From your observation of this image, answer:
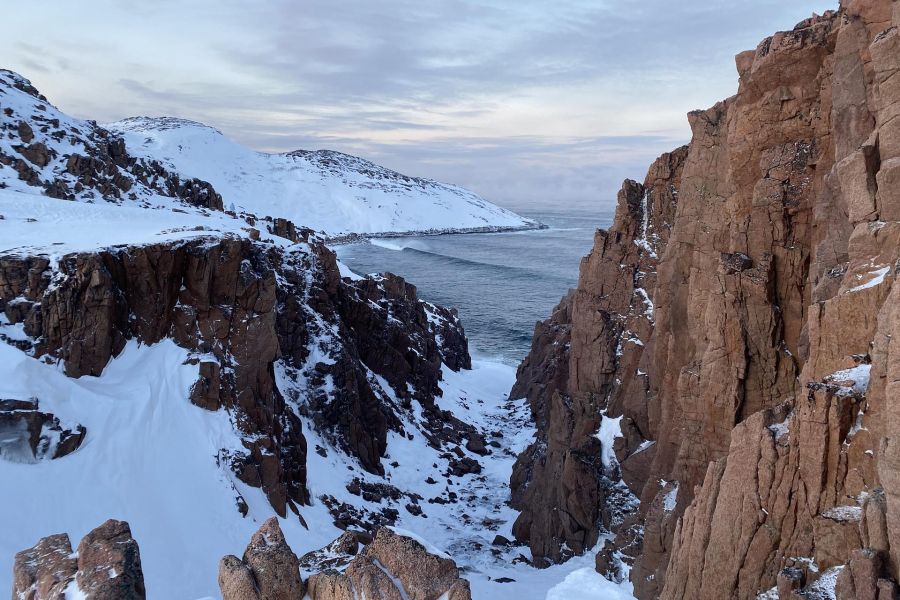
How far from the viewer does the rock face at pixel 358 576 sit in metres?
11.8

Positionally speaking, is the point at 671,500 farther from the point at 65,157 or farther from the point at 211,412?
the point at 65,157

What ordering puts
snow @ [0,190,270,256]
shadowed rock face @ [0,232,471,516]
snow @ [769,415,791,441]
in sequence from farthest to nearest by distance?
snow @ [0,190,270,256] < shadowed rock face @ [0,232,471,516] < snow @ [769,415,791,441]

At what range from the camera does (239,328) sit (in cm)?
3478

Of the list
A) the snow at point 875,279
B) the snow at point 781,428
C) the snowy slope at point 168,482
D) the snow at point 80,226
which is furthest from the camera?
the snow at point 80,226

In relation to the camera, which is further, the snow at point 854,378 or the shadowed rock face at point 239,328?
the shadowed rock face at point 239,328

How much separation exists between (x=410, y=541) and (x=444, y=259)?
145485mm

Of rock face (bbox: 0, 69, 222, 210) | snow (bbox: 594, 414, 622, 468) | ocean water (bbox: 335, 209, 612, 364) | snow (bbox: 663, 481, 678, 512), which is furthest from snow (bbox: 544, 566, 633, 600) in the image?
rock face (bbox: 0, 69, 222, 210)

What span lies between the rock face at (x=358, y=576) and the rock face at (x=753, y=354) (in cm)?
847

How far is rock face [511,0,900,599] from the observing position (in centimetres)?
1472

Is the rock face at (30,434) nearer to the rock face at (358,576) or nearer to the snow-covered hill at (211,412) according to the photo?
the snow-covered hill at (211,412)

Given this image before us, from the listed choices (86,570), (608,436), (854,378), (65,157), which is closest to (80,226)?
(65,157)

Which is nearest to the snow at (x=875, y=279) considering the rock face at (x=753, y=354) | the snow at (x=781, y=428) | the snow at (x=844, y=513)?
the rock face at (x=753, y=354)

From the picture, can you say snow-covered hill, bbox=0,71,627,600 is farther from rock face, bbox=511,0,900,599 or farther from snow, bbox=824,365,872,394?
snow, bbox=824,365,872,394

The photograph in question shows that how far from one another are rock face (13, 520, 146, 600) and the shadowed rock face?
18938 millimetres
